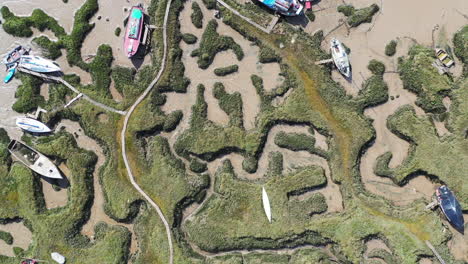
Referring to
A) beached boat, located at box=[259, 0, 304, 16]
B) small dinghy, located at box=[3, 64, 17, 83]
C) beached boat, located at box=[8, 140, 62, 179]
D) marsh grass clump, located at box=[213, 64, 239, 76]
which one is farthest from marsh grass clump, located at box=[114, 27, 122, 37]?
beached boat, located at box=[259, 0, 304, 16]

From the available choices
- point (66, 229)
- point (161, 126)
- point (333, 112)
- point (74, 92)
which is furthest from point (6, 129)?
point (333, 112)

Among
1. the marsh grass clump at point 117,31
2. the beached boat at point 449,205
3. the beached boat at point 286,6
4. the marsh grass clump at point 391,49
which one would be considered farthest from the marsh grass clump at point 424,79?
the marsh grass clump at point 117,31

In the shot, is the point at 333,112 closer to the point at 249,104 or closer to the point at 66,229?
the point at 249,104

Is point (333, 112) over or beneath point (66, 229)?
over

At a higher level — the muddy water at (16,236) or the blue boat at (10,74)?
the blue boat at (10,74)

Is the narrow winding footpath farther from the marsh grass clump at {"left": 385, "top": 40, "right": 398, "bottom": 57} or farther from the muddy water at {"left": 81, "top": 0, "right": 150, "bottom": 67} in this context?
the marsh grass clump at {"left": 385, "top": 40, "right": 398, "bottom": 57}

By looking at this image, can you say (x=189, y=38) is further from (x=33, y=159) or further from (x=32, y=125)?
(x=33, y=159)

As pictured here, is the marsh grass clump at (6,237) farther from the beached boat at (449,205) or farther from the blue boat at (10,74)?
the beached boat at (449,205)
